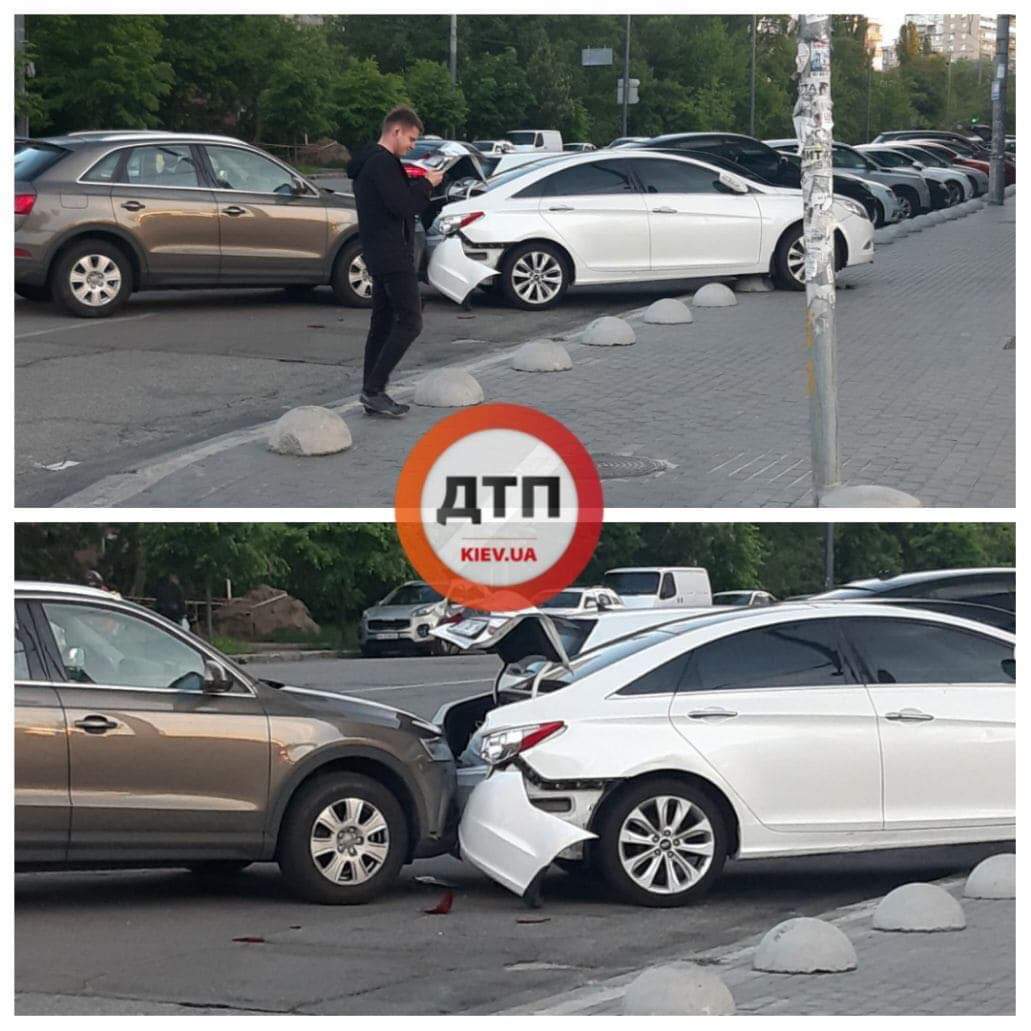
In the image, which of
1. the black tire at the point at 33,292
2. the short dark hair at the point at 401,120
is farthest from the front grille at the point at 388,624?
the short dark hair at the point at 401,120

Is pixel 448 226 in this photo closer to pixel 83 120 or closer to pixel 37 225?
pixel 37 225

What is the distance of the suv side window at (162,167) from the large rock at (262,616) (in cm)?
1838

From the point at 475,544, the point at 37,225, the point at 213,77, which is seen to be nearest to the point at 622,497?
the point at 475,544

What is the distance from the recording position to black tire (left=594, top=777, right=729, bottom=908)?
24.4ft

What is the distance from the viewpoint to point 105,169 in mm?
15094

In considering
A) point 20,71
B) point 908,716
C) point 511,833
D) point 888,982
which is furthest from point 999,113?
point 888,982

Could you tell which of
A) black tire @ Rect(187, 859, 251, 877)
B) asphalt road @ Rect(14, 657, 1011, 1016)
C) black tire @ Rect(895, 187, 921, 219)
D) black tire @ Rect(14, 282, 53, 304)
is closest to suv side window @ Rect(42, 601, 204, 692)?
asphalt road @ Rect(14, 657, 1011, 1016)

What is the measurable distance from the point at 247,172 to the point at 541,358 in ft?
14.8

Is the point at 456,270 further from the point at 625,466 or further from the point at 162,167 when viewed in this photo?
the point at 625,466

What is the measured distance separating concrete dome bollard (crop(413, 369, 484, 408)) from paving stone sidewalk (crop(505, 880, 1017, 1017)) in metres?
5.59

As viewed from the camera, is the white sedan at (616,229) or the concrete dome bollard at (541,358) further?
the white sedan at (616,229)

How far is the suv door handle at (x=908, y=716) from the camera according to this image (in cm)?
773

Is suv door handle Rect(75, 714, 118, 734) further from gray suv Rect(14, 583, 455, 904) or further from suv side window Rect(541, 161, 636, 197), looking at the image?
suv side window Rect(541, 161, 636, 197)

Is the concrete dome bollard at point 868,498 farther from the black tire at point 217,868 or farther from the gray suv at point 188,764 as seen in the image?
the black tire at point 217,868
